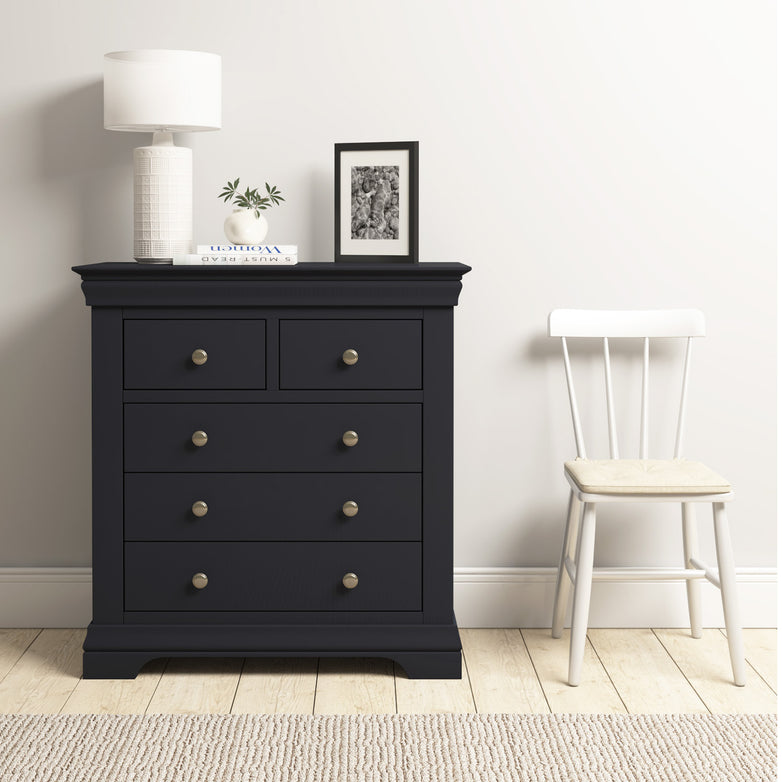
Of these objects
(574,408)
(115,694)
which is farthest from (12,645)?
(574,408)

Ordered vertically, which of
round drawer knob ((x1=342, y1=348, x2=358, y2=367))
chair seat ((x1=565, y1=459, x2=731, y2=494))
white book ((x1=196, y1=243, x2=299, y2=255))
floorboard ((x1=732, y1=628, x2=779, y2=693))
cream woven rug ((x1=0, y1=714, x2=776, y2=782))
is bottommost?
cream woven rug ((x1=0, y1=714, x2=776, y2=782))

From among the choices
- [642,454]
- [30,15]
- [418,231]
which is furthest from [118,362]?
[642,454]

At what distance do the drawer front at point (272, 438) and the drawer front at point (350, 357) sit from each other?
0.21 feet

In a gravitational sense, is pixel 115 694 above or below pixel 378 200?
below

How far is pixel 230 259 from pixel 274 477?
1.79 ft

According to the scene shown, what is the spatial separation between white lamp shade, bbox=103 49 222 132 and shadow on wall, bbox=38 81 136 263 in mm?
240

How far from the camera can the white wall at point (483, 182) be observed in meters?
2.80

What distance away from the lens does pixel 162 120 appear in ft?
8.42

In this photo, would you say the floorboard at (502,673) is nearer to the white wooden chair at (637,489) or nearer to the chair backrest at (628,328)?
the white wooden chair at (637,489)

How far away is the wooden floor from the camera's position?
2383mm

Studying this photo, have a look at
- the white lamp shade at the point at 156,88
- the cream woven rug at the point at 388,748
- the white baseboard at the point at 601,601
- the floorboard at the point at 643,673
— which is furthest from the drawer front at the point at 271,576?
the white lamp shade at the point at 156,88

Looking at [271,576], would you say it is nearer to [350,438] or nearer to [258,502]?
[258,502]

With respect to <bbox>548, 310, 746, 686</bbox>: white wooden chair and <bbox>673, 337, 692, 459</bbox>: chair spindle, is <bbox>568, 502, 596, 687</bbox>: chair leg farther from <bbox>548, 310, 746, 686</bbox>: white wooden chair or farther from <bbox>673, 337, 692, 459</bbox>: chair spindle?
<bbox>673, 337, 692, 459</bbox>: chair spindle

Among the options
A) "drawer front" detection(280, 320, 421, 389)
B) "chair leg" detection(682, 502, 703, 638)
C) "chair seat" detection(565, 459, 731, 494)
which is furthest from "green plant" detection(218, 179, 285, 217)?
"chair leg" detection(682, 502, 703, 638)
